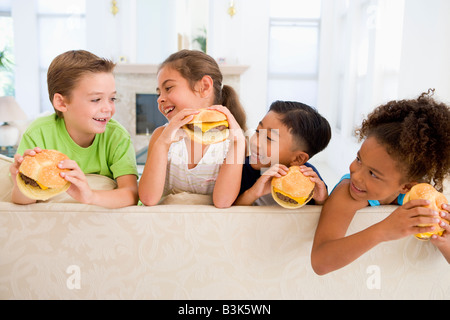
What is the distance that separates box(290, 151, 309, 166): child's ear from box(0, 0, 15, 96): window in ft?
21.2

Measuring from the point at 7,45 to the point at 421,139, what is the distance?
7387 mm

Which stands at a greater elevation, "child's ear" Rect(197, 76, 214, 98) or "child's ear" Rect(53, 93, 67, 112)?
"child's ear" Rect(197, 76, 214, 98)

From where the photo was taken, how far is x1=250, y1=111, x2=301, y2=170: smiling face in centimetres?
140

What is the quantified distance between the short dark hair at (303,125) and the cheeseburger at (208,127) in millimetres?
325

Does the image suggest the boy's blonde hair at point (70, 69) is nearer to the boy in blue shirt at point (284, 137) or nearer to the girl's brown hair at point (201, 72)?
the girl's brown hair at point (201, 72)

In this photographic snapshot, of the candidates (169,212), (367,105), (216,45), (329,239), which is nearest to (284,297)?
(329,239)

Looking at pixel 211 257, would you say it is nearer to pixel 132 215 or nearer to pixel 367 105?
pixel 132 215

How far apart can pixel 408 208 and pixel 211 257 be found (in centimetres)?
51

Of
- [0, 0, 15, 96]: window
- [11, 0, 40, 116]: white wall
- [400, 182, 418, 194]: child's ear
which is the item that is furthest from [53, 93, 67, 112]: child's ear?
[0, 0, 15, 96]: window

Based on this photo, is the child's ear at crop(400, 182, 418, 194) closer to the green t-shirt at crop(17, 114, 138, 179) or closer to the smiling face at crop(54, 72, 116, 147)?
the green t-shirt at crop(17, 114, 138, 179)

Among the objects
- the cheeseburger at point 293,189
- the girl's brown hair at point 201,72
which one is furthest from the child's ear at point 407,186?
the girl's brown hair at point 201,72

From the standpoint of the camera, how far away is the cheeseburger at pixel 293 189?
1.05 m

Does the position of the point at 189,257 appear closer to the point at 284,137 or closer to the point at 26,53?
the point at 284,137

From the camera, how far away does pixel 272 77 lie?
21.1ft
